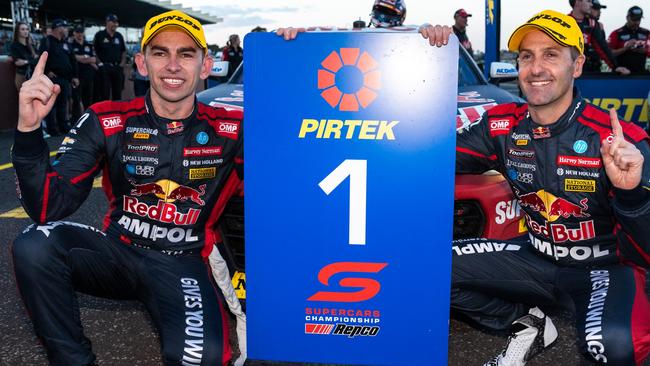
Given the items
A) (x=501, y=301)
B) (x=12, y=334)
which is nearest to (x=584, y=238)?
(x=501, y=301)

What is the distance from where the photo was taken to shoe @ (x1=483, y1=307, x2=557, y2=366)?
7.63ft

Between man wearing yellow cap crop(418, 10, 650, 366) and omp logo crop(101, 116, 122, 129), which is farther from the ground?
omp logo crop(101, 116, 122, 129)

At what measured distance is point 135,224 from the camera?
94.8 inches

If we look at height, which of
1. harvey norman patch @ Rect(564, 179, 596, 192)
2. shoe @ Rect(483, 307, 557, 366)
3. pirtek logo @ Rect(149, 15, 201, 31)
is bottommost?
shoe @ Rect(483, 307, 557, 366)

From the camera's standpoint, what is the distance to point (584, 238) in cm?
232

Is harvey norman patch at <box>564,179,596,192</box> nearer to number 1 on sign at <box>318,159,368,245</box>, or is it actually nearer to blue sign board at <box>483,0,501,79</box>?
number 1 on sign at <box>318,159,368,245</box>

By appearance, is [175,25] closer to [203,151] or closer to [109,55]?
[203,151]

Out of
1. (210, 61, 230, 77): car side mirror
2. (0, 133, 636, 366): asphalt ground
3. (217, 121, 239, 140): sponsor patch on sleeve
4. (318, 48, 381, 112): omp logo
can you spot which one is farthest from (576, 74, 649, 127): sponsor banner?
(318, 48, 381, 112): omp logo

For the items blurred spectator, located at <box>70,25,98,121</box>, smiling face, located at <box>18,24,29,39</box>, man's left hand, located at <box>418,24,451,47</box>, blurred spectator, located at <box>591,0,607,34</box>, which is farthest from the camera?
blurred spectator, located at <box>70,25,98,121</box>

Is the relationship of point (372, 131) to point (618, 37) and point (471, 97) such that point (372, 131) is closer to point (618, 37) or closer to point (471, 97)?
point (471, 97)

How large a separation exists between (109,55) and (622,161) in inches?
403

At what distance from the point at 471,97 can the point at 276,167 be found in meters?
2.05

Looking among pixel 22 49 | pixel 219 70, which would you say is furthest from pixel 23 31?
pixel 219 70

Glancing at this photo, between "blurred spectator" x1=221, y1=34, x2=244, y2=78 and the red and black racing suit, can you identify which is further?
"blurred spectator" x1=221, y1=34, x2=244, y2=78
